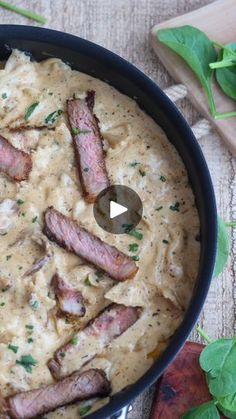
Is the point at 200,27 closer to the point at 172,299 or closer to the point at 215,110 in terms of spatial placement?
the point at 215,110

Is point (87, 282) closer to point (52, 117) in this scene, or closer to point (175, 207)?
point (175, 207)

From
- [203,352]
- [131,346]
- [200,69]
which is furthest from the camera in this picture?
[200,69]

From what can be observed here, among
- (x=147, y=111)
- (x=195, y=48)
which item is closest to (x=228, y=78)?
(x=195, y=48)

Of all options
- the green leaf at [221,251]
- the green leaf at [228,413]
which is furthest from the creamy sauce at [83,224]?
the green leaf at [228,413]

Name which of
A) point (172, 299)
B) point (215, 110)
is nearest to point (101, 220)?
point (172, 299)

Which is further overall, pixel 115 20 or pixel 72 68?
pixel 115 20
